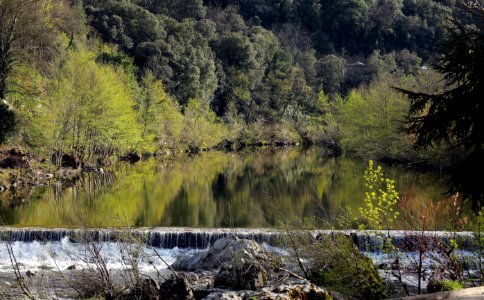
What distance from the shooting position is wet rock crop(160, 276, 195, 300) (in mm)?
8852

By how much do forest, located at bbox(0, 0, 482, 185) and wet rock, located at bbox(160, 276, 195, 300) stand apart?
4.56m

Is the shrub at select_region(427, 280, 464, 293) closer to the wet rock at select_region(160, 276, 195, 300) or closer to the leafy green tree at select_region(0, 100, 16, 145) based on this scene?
the wet rock at select_region(160, 276, 195, 300)

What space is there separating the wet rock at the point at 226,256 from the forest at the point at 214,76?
3568 mm

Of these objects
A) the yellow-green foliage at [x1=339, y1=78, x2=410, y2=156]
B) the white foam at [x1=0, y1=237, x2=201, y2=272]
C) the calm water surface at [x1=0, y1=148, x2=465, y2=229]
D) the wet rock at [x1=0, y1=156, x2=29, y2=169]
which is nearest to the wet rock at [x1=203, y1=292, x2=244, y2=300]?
the calm water surface at [x1=0, y1=148, x2=465, y2=229]

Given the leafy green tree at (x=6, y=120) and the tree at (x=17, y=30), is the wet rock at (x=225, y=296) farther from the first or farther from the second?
the tree at (x=17, y=30)

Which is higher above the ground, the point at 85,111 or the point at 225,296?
the point at 85,111

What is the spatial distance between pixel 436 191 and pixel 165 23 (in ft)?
156

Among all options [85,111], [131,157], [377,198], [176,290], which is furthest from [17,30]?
[377,198]

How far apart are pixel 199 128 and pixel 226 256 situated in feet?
141

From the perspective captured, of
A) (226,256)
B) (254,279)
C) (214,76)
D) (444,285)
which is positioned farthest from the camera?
(214,76)

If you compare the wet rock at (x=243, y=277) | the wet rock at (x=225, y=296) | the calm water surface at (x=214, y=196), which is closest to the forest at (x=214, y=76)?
the calm water surface at (x=214, y=196)

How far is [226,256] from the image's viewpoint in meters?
11.6

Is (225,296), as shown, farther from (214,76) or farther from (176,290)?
(214,76)

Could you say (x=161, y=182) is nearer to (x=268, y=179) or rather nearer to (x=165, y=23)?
(x=268, y=179)
